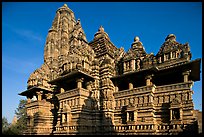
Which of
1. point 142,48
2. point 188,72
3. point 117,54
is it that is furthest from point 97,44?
point 188,72

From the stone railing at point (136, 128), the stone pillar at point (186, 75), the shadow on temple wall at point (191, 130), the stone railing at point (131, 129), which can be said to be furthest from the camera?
the stone railing at point (136, 128)

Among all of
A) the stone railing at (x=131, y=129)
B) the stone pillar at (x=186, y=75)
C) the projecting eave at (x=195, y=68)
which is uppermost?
the projecting eave at (x=195, y=68)

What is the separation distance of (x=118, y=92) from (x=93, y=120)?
4.70 metres

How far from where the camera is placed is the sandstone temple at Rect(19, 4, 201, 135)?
17422 mm

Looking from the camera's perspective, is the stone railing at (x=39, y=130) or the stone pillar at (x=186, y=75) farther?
the stone railing at (x=39, y=130)

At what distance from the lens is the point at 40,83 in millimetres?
27766

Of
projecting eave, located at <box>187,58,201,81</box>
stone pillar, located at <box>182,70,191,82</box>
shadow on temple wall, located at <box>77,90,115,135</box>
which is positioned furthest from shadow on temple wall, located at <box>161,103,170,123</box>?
shadow on temple wall, located at <box>77,90,115,135</box>

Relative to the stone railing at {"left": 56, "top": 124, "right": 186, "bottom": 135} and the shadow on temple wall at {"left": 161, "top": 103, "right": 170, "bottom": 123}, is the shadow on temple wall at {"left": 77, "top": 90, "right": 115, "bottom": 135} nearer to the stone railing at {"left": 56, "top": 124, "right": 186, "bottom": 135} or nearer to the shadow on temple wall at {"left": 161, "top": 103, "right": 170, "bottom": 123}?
the stone railing at {"left": 56, "top": 124, "right": 186, "bottom": 135}

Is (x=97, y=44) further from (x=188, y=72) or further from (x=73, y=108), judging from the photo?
(x=188, y=72)

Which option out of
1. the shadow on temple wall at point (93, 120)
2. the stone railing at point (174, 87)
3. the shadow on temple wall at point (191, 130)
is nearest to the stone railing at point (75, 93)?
the shadow on temple wall at point (93, 120)

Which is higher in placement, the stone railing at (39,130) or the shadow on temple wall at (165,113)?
the shadow on temple wall at (165,113)

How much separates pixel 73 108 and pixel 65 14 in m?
25.2

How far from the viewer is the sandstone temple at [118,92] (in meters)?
17.4

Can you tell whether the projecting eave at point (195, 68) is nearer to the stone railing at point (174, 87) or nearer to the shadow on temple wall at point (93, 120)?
the stone railing at point (174, 87)
